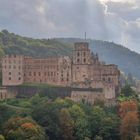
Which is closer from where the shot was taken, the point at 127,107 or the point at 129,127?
the point at 129,127

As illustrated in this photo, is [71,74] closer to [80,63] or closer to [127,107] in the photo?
[80,63]

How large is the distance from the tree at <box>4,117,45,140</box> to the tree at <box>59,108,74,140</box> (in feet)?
15.0

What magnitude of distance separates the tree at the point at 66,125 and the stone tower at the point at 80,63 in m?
13.5

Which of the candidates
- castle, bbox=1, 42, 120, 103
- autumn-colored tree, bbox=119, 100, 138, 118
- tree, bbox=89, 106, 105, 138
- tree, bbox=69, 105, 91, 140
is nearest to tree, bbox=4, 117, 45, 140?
tree, bbox=69, 105, 91, 140

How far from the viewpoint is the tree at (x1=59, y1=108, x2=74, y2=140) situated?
99.3 metres

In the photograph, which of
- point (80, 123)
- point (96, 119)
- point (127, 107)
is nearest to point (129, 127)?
point (96, 119)

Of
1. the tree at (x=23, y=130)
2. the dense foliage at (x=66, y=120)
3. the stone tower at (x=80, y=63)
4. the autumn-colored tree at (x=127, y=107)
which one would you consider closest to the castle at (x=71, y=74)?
the stone tower at (x=80, y=63)

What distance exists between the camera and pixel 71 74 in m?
114

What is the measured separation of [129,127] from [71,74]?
16.3 m

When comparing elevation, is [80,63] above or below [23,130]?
above

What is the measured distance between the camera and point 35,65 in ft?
382

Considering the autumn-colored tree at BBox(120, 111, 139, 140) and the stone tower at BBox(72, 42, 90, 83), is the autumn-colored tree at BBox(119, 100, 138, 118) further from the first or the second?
the stone tower at BBox(72, 42, 90, 83)

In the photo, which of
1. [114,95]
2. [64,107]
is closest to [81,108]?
[64,107]

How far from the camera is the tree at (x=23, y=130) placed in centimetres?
9231
